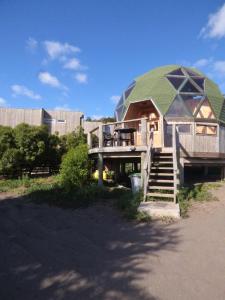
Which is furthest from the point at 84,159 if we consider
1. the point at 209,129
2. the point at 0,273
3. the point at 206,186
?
the point at 0,273

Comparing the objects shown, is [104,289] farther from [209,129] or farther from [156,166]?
[209,129]

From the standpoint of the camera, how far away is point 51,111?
2991 centimetres

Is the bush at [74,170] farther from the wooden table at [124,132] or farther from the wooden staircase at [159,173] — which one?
the wooden staircase at [159,173]

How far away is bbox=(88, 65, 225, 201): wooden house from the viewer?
36.9 feet

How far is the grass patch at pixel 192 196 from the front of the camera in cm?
871

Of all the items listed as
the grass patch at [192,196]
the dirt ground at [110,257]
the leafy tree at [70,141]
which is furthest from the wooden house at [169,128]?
the dirt ground at [110,257]

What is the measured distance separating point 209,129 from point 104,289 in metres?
10.9

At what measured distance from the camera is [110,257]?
210 inches

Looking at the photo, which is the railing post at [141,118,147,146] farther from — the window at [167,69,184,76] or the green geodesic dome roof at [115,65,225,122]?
the window at [167,69,184,76]

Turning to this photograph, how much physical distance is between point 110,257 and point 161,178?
609 centimetres

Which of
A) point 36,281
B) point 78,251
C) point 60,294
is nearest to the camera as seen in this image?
point 60,294

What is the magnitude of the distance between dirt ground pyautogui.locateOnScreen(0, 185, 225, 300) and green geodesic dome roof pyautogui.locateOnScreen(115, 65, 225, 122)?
6563mm

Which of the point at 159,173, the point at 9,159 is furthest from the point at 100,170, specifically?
the point at 9,159

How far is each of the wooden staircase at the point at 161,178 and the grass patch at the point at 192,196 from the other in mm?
300
